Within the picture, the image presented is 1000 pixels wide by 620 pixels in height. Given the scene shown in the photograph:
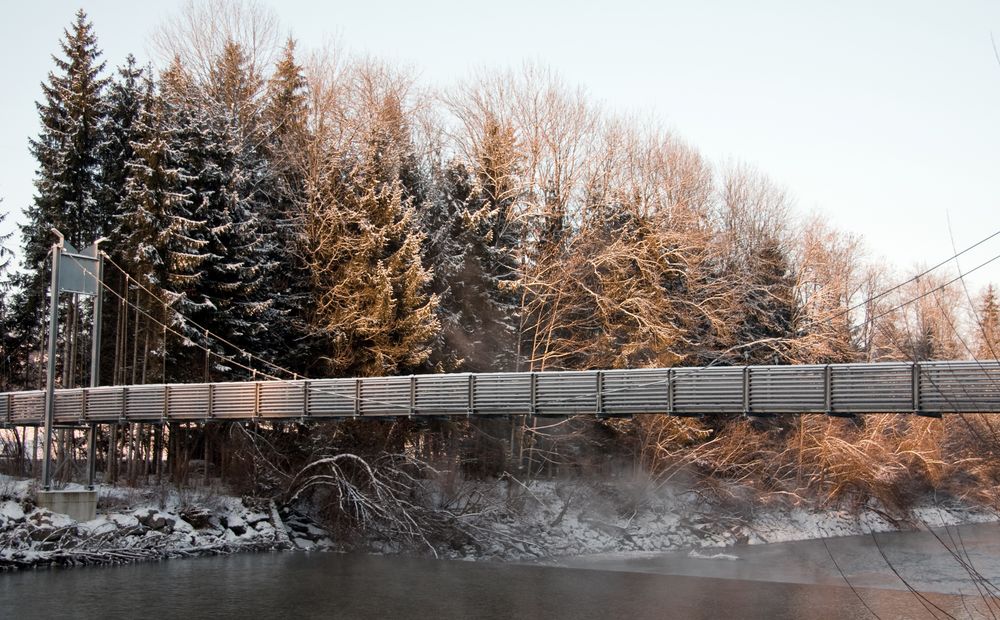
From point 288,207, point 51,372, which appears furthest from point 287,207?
point 51,372

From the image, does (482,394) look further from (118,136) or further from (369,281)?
(118,136)

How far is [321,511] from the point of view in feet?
91.8

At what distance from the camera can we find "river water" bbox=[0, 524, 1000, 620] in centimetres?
1788

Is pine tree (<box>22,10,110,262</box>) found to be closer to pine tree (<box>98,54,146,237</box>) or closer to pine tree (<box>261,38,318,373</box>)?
pine tree (<box>98,54,146,237</box>)

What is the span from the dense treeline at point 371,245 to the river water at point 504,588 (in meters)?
5.98

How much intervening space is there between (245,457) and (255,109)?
46.9 ft

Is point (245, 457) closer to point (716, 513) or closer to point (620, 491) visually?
point (620, 491)

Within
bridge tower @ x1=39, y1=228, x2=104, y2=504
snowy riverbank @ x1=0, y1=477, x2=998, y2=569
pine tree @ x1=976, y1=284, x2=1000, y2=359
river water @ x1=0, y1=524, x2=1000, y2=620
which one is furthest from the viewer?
bridge tower @ x1=39, y1=228, x2=104, y2=504

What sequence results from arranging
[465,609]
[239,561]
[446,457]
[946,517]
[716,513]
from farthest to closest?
[946,517] < [716,513] < [446,457] < [239,561] < [465,609]

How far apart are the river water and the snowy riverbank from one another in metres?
1.03

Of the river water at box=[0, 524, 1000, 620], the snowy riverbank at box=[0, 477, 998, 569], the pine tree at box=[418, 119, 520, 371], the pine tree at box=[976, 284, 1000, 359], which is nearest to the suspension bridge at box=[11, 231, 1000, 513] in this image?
the pine tree at box=[976, 284, 1000, 359]

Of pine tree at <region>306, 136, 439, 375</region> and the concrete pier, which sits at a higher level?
pine tree at <region>306, 136, 439, 375</region>

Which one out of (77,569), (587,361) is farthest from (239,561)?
(587,361)

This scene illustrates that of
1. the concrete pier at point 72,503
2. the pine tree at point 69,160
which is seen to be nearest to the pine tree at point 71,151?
the pine tree at point 69,160
